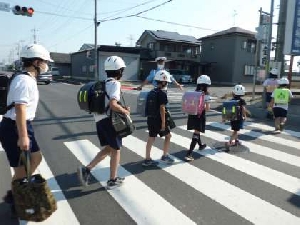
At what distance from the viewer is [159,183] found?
14.9 feet

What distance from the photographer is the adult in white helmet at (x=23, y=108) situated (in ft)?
9.42

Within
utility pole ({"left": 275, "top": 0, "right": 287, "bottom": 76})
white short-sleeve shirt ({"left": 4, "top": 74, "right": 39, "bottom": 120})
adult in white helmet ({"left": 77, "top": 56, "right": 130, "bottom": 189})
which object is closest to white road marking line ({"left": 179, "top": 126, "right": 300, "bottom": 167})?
adult in white helmet ({"left": 77, "top": 56, "right": 130, "bottom": 189})

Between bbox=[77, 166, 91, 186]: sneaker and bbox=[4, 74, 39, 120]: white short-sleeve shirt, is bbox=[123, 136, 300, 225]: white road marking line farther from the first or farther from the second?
bbox=[4, 74, 39, 120]: white short-sleeve shirt

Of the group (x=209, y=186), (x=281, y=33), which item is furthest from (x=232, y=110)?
(x=281, y=33)

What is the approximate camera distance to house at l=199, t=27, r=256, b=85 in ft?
125

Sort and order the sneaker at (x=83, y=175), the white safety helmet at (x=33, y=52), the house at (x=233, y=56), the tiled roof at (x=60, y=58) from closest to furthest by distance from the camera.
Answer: the white safety helmet at (x=33, y=52), the sneaker at (x=83, y=175), the house at (x=233, y=56), the tiled roof at (x=60, y=58)

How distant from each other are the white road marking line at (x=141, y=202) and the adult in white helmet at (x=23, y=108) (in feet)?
4.17

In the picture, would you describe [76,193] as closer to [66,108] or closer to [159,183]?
[159,183]

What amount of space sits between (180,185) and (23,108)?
2.57 m

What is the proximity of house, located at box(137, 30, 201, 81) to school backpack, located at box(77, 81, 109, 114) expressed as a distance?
3713 cm

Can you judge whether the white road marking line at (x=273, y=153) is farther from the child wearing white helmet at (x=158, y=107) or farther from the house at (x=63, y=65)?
the house at (x=63, y=65)

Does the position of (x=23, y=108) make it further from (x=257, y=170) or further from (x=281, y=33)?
(x=281, y=33)

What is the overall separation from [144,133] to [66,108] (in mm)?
5637

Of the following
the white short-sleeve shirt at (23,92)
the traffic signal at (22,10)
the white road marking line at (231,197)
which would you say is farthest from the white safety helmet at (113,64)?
the traffic signal at (22,10)
